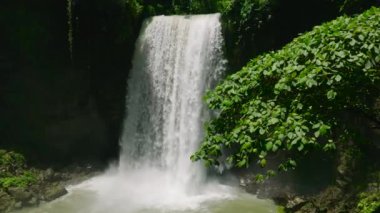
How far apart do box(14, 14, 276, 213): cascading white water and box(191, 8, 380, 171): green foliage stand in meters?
10.1

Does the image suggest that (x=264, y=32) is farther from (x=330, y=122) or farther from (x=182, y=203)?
(x=330, y=122)

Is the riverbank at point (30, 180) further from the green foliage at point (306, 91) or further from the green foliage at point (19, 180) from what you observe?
the green foliage at point (306, 91)

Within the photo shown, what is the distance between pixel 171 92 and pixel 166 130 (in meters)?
1.85

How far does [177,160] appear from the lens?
18.8 m

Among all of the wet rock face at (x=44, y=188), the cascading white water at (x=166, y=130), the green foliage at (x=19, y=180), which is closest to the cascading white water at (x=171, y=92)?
the cascading white water at (x=166, y=130)

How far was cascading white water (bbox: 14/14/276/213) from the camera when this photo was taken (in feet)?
53.3

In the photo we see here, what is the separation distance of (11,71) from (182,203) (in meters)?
10.2

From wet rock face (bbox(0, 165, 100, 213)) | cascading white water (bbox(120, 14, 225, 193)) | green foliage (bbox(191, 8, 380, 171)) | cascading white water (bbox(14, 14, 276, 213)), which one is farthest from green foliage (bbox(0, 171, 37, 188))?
green foliage (bbox(191, 8, 380, 171))

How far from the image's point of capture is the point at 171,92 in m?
19.0

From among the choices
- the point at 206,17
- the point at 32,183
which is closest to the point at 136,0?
the point at 206,17

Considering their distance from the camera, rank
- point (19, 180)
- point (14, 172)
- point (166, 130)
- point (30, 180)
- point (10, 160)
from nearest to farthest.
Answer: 1. point (19, 180)
2. point (30, 180)
3. point (14, 172)
4. point (10, 160)
5. point (166, 130)

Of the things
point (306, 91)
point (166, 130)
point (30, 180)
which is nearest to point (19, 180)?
point (30, 180)

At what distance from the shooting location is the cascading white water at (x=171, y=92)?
59.9 feet

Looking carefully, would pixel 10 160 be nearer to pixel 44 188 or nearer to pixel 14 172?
pixel 14 172
